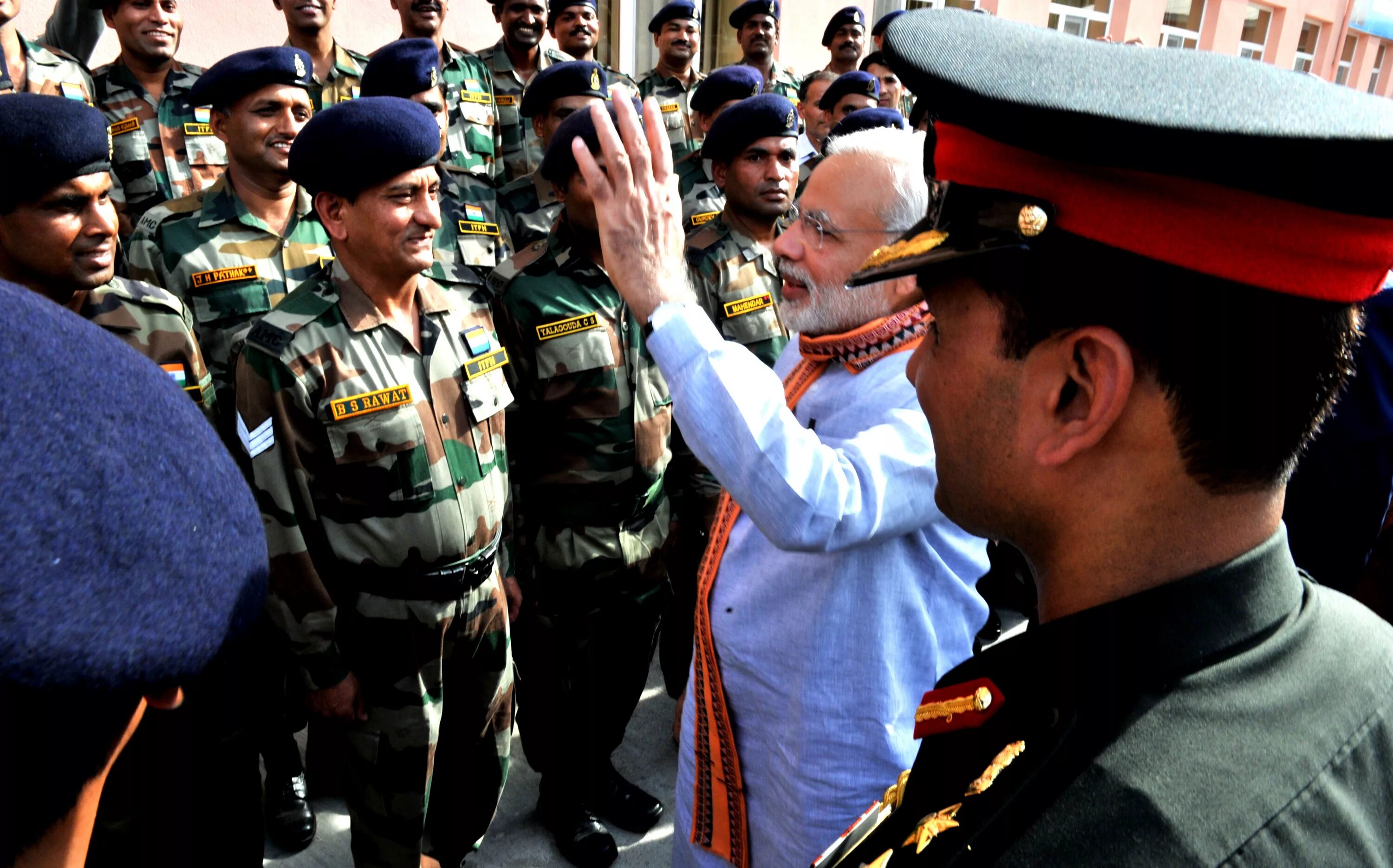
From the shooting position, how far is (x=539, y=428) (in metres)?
2.82

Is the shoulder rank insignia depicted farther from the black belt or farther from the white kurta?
the black belt

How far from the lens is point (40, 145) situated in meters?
2.21

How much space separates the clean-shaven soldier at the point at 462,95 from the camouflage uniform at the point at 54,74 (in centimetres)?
175

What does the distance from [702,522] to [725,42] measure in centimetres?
901

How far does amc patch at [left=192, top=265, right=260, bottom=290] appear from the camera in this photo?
9.93 feet

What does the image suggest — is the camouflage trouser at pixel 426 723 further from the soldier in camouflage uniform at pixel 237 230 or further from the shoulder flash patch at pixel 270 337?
the soldier in camouflage uniform at pixel 237 230

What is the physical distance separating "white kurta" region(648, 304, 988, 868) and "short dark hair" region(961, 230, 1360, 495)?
59 cm

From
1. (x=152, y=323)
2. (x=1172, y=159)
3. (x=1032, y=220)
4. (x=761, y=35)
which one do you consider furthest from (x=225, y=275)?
(x=761, y=35)

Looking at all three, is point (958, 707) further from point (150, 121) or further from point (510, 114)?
point (510, 114)

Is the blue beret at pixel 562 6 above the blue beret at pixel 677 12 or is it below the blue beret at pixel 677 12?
above

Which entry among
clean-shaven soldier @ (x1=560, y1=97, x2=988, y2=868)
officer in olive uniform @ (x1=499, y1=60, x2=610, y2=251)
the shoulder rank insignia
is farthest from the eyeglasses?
officer in olive uniform @ (x1=499, y1=60, x2=610, y2=251)

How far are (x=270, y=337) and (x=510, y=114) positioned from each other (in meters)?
4.24

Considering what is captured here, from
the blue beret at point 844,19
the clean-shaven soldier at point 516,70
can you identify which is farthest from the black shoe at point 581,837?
the blue beret at point 844,19

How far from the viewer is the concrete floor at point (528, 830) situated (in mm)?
2697
